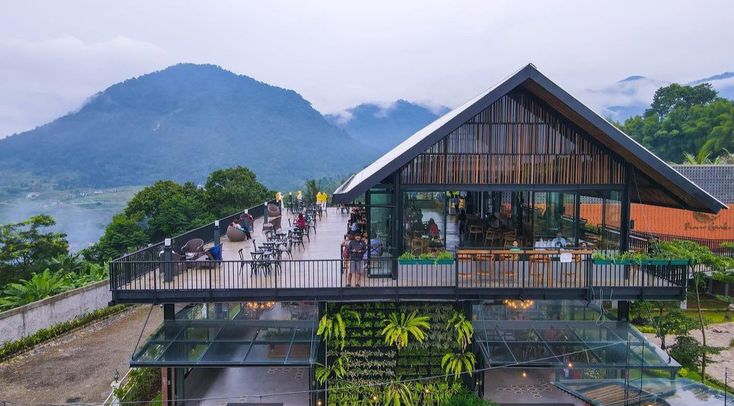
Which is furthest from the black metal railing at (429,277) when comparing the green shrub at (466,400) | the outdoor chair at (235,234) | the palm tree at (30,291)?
the palm tree at (30,291)

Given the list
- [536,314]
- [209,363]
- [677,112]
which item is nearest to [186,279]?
[209,363]

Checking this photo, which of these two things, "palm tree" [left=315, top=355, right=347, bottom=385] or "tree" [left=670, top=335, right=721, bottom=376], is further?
"tree" [left=670, top=335, right=721, bottom=376]

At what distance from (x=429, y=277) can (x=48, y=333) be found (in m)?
18.6

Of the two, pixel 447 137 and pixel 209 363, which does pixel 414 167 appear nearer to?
pixel 447 137

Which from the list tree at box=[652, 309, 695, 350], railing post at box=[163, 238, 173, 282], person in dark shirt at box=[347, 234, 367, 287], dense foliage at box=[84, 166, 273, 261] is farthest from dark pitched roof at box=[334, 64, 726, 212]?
dense foliage at box=[84, 166, 273, 261]

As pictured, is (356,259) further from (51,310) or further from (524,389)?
(51,310)

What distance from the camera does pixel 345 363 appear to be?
13.5m

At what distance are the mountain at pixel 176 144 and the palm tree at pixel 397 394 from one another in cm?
11947

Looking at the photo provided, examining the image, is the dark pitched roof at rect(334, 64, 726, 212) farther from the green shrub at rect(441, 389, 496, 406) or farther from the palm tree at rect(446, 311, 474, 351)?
the green shrub at rect(441, 389, 496, 406)

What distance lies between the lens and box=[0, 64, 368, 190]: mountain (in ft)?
481

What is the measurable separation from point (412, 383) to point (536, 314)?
4183 millimetres

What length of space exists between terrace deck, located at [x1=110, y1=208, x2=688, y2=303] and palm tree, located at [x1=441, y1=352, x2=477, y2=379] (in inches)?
72.2

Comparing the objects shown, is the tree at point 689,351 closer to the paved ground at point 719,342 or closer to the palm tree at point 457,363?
the paved ground at point 719,342

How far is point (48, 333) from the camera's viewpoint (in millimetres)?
21734
